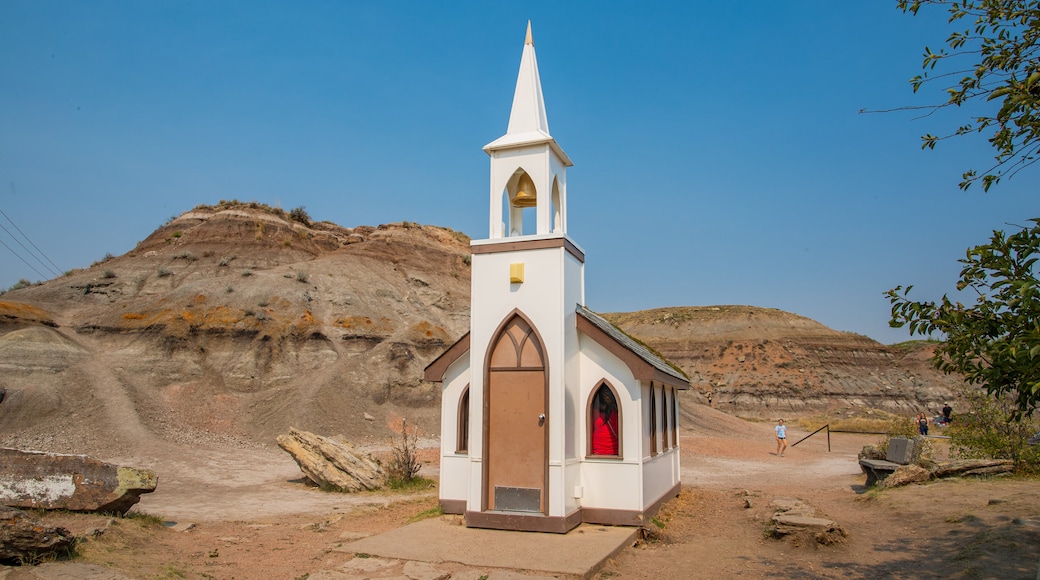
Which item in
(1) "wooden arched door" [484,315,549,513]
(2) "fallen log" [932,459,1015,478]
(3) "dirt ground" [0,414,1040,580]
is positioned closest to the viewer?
(3) "dirt ground" [0,414,1040,580]

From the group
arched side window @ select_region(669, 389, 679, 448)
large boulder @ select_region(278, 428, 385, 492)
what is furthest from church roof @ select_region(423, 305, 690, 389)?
large boulder @ select_region(278, 428, 385, 492)

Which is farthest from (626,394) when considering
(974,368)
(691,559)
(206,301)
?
(206,301)

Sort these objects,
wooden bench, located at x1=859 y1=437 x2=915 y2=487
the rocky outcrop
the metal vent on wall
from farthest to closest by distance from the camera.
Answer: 1. wooden bench, located at x1=859 y1=437 x2=915 y2=487
2. the metal vent on wall
3. the rocky outcrop

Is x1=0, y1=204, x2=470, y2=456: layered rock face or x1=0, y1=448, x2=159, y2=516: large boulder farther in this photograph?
x1=0, y1=204, x2=470, y2=456: layered rock face

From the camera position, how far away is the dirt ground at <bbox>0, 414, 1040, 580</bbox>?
9.52m

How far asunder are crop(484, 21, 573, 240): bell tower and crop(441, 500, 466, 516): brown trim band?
523 cm

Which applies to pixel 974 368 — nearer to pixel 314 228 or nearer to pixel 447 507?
pixel 447 507

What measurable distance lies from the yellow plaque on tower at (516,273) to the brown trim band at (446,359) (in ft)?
5.97

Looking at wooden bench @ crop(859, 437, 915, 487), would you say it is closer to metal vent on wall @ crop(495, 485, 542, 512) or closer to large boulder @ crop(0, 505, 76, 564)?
metal vent on wall @ crop(495, 485, 542, 512)

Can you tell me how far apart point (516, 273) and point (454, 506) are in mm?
4787

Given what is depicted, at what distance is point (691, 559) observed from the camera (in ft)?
34.3

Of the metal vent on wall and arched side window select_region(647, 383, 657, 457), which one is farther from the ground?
arched side window select_region(647, 383, 657, 457)

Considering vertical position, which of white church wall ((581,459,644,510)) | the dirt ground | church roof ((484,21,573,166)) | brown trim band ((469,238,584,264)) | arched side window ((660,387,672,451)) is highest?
church roof ((484,21,573,166))

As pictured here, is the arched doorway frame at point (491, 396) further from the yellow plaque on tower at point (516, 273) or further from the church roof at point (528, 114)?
the church roof at point (528, 114)
